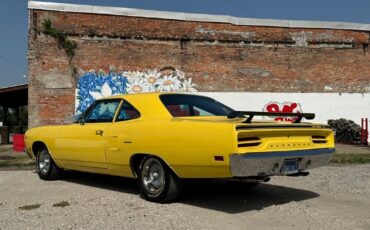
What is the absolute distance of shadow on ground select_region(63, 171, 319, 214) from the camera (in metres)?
6.28

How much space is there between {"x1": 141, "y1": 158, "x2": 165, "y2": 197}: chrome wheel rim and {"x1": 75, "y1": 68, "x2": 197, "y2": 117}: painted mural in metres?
11.5

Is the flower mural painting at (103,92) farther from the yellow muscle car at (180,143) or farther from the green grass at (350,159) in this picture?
the yellow muscle car at (180,143)

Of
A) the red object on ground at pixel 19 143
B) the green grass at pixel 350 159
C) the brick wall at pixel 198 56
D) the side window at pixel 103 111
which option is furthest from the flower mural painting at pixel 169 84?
the side window at pixel 103 111

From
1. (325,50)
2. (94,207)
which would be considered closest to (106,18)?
(325,50)

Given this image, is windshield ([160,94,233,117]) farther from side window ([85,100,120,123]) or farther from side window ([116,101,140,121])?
side window ([85,100,120,123])

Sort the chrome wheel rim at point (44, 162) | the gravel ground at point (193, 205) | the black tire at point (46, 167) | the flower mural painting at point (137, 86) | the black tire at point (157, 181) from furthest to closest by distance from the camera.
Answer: the flower mural painting at point (137, 86) < the chrome wheel rim at point (44, 162) < the black tire at point (46, 167) < the black tire at point (157, 181) < the gravel ground at point (193, 205)

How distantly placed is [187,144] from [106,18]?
518 inches

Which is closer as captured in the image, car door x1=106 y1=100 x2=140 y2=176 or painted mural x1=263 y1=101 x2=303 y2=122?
car door x1=106 y1=100 x2=140 y2=176

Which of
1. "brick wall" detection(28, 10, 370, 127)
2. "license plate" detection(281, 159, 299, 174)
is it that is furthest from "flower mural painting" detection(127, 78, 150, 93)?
"license plate" detection(281, 159, 299, 174)

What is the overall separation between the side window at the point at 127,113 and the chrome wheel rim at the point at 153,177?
73 cm

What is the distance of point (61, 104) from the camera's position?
17406mm

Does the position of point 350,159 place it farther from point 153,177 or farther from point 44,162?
point 44,162

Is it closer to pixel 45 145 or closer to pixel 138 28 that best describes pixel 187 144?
pixel 45 145

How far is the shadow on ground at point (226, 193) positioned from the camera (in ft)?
20.6
